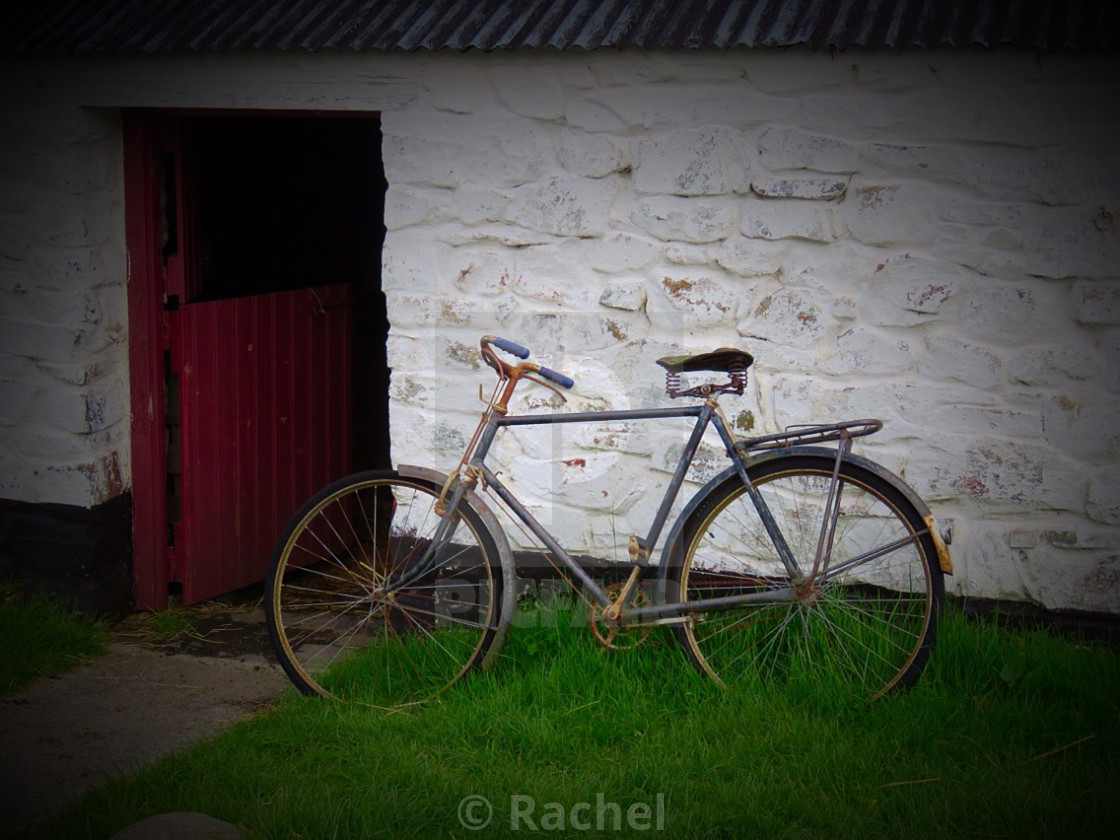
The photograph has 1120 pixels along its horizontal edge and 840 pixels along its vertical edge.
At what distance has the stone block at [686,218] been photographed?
15.3 ft

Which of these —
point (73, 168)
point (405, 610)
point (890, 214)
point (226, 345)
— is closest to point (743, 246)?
point (890, 214)

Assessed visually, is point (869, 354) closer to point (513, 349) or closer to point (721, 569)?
point (721, 569)

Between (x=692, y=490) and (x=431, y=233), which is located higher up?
(x=431, y=233)

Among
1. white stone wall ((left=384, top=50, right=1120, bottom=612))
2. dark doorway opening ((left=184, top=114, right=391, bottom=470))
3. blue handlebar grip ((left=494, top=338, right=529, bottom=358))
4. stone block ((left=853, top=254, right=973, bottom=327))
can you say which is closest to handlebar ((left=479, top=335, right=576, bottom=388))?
blue handlebar grip ((left=494, top=338, right=529, bottom=358))

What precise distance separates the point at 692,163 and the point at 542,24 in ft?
2.53

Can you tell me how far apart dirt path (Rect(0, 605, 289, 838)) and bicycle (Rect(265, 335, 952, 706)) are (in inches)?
16.9

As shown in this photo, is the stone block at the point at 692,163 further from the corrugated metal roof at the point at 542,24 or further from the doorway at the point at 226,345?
the doorway at the point at 226,345

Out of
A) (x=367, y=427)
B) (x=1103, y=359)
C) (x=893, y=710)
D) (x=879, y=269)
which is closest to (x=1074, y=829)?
(x=893, y=710)

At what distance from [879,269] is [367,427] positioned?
16.2 feet

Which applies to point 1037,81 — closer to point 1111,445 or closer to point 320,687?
point 1111,445

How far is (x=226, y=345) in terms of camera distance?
19.0 feet

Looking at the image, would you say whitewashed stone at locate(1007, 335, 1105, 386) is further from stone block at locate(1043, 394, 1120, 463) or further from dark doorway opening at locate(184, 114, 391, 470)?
dark doorway opening at locate(184, 114, 391, 470)

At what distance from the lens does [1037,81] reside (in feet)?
14.0

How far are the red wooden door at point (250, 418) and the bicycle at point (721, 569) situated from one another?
1.29m
